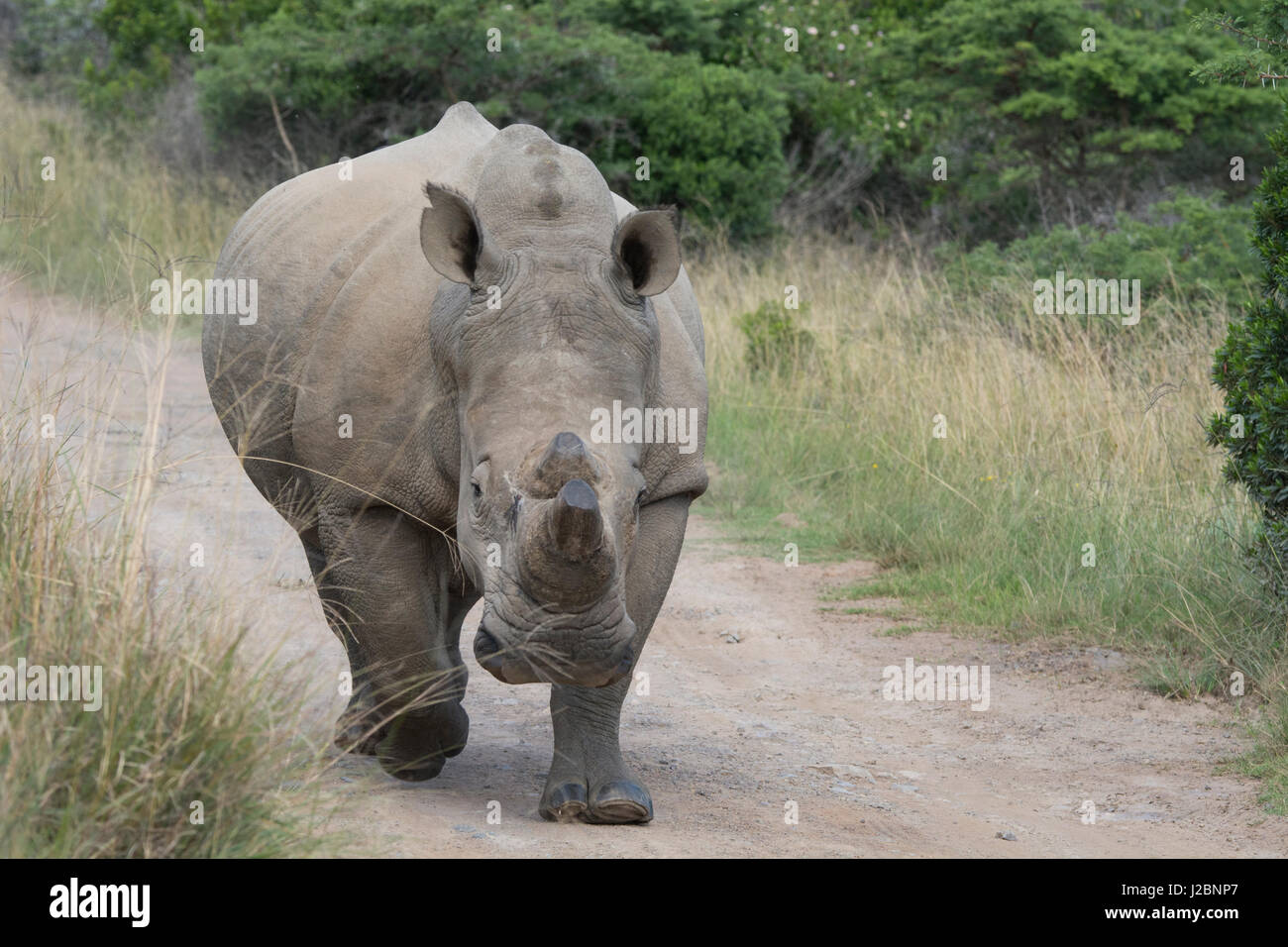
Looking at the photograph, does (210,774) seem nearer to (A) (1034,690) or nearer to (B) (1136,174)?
(A) (1034,690)

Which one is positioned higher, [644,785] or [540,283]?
[540,283]

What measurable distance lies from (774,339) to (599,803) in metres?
7.14

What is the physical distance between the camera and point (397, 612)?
5.01 metres

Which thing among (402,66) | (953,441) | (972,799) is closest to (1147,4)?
(402,66)

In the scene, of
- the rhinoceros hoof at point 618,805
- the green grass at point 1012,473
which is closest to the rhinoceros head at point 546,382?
the rhinoceros hoof at point 618,805

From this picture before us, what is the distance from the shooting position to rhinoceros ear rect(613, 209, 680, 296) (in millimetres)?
4406

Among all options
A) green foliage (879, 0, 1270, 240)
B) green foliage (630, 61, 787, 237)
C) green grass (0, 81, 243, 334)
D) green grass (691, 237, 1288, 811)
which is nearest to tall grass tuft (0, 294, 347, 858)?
green grass (691, 237, 1288, 811)

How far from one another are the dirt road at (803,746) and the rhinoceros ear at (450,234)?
2.70 ft

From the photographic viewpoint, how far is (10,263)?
217 inches

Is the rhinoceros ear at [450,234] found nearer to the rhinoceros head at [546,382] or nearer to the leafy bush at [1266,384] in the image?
the rhinoceros head at [546,382]

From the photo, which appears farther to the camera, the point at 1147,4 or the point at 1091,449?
Answer: the point at 1147,4

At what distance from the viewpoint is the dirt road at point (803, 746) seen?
457cm

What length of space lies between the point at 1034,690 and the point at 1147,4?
11.7 m

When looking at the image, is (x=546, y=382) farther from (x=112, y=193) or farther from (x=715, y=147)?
(x=112, y=193)
